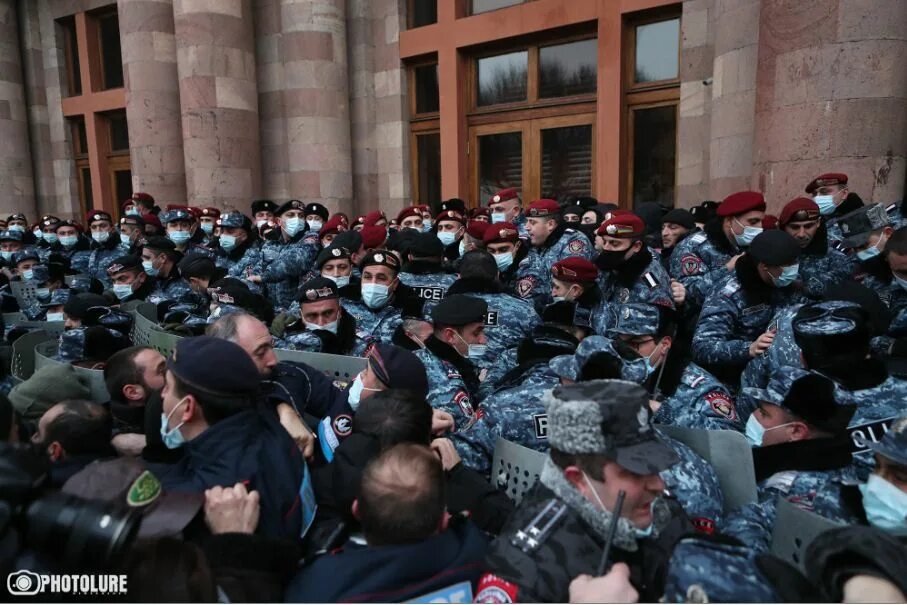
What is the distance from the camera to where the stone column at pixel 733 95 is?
7.15 m

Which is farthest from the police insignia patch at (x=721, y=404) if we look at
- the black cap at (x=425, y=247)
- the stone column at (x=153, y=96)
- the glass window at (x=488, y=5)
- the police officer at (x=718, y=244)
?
the stone column at (x=153, y=96)

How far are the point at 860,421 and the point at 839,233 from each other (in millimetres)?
3331

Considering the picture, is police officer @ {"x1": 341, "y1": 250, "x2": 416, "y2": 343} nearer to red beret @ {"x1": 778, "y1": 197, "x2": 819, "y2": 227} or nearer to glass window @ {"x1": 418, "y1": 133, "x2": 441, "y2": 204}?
red beret @ {"x1": 778, "y1": 197, "x2": 819, "y2": 227}

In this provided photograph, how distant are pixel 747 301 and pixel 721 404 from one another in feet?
4.32

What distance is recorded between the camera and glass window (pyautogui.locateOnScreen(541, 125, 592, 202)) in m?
9.69

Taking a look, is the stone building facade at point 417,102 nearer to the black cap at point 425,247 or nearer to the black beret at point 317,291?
the black cap at point 425,247

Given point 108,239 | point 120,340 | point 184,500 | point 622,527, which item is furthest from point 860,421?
point 108,239

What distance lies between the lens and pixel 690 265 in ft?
16.9

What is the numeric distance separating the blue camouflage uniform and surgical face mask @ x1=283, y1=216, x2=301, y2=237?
11.1 feet

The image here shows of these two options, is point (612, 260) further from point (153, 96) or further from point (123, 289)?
point (153, 96)

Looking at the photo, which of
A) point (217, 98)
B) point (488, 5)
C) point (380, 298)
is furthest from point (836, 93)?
point (217, 98)

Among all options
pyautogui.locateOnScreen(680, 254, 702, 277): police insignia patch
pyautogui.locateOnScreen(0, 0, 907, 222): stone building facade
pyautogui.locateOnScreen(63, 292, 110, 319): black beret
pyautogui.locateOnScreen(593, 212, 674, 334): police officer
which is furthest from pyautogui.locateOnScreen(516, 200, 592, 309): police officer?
pyautogui.locateOnScreen(63, 292, 110, 319): black beret

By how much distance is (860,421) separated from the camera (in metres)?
2.33

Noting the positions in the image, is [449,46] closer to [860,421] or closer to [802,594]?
[860,421]
